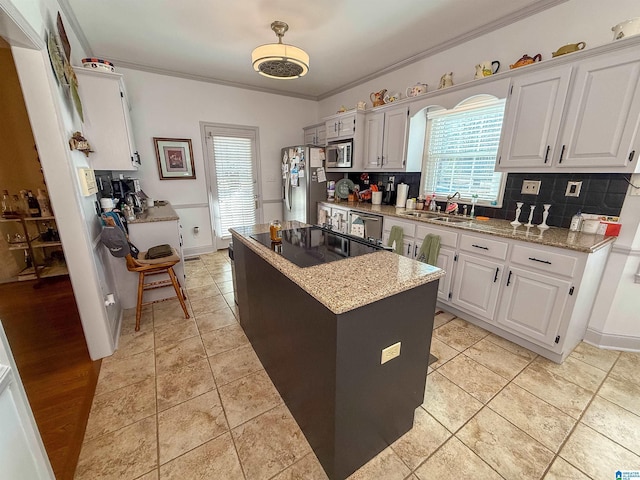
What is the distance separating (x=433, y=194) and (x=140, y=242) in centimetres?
340

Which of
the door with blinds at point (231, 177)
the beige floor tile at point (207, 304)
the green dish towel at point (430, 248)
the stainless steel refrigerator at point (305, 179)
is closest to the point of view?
the green dish towel at point (430, 248)

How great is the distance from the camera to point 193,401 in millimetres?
1652

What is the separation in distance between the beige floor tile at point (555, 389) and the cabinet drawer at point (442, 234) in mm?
1114

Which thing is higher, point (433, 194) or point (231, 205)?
point (433, 194)

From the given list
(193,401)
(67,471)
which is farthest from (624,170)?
(67,471)

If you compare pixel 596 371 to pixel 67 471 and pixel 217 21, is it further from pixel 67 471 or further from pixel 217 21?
pixel 217 21

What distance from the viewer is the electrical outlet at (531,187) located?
236 cm

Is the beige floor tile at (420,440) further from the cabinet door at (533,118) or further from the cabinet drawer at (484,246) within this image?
the cabinet door at (533,118)

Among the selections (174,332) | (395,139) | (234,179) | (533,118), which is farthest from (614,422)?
(234,179)

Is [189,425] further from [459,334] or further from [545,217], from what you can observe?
[545,217]

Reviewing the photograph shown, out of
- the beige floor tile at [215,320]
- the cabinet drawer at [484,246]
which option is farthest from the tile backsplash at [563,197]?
the beige floor tile at [215,320]

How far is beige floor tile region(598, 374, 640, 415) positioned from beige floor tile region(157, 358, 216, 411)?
2605mm

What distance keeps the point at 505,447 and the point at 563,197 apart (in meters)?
2.03

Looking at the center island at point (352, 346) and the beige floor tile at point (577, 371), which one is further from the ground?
the center island at point (352, 346)
